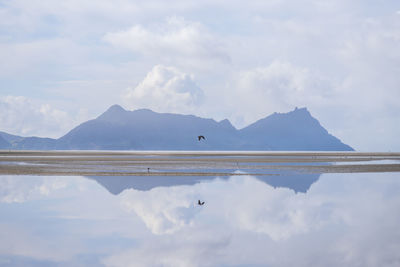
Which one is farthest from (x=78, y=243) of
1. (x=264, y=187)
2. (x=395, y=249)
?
(x=264, y=187)

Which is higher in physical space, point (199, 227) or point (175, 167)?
point (175, 167)

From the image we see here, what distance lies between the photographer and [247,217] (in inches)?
1033

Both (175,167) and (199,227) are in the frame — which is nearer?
(199,227)

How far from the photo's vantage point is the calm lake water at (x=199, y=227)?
1645 centimetres

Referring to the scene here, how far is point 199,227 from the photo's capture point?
22.7 m

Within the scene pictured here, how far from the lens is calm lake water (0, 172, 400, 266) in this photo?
1645cm

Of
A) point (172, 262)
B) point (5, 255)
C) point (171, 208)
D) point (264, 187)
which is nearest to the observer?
point (172, 262)

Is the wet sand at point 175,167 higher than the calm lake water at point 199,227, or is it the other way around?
the wet sand at point 175,167

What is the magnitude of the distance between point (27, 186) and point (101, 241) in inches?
1139

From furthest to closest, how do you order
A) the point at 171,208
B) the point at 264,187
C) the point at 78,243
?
the point at 264,187
the point at 171,208
the point at 78,243

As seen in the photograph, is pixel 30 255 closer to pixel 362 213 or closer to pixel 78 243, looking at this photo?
pixel 78 243

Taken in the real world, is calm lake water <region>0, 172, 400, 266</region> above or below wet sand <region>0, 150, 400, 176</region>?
below

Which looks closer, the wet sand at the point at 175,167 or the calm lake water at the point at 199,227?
the calm lake water at the point at 199,227

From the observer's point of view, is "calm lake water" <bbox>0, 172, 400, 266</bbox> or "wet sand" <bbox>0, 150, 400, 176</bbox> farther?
"wet sand" <bbox>0, 150, 400, 176</bbox>
